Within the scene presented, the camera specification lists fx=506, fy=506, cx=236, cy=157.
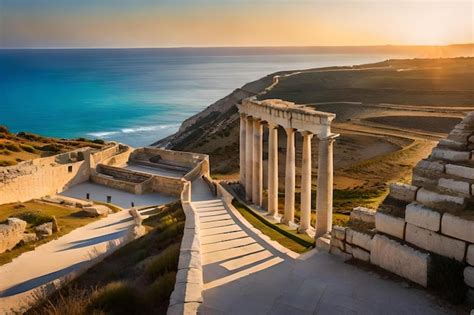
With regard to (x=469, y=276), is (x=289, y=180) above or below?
below

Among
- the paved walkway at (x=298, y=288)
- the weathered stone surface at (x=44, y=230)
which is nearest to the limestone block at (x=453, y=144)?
the paved walkway at (x=298, y=288)

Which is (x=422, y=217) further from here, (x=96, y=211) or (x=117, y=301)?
(x=96, y=211)

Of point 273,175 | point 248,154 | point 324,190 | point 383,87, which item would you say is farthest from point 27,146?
point 383,87

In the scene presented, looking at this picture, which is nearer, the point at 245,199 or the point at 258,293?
the point at 258,293

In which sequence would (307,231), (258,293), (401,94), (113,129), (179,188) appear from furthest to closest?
(113,129) → (401,94) → (179,188) → (307,231) → (258,293)

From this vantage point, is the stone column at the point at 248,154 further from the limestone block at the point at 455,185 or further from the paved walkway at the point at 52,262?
the limestone block at the point at 455,185

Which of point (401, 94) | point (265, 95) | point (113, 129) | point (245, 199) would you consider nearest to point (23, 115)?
point (113, 129)

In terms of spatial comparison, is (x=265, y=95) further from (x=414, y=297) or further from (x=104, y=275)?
(x=414, y=297)
